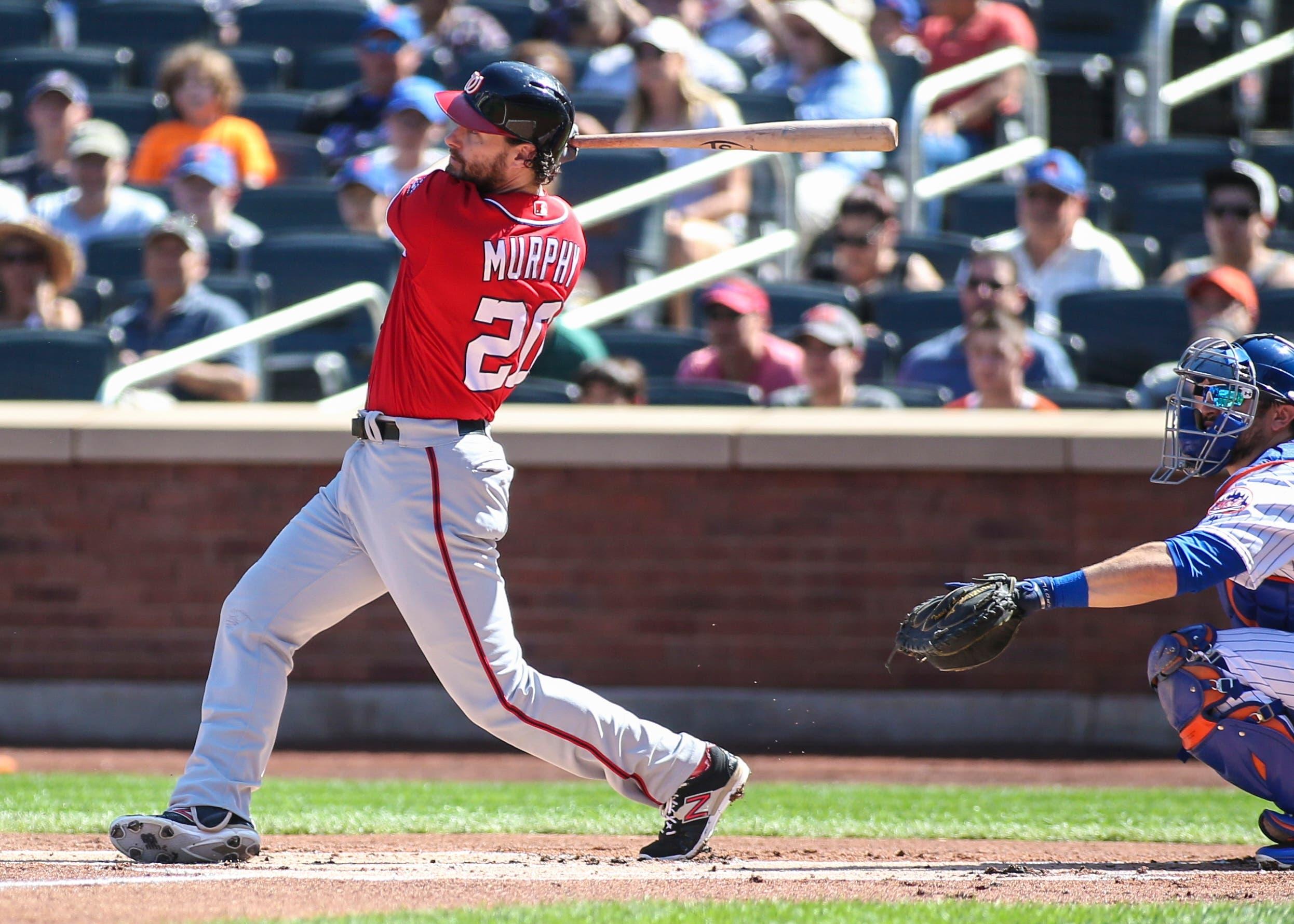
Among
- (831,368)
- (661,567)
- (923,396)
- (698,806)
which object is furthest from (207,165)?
(698,806)

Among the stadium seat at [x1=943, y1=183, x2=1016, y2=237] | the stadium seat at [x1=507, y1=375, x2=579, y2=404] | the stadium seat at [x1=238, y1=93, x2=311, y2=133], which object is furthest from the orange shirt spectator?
the stadium seat at [x1=238, y1=93, x2=311, y2=133]

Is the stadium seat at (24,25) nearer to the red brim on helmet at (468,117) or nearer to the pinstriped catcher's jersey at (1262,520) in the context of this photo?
the red brim on helmet at (468,117)

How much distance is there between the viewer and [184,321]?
8422 mm

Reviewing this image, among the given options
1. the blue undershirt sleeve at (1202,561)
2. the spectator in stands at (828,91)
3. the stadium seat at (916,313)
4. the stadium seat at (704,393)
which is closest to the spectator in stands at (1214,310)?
the stadium seat at (916,313)

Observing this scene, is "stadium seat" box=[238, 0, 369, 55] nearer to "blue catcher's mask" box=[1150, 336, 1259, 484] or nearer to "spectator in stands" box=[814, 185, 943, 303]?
"spectator in stands" box=[814, 185, 943, 303]

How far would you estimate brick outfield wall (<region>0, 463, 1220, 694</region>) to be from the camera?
7.47 meters

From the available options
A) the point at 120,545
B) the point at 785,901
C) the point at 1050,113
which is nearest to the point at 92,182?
the point at 120,545

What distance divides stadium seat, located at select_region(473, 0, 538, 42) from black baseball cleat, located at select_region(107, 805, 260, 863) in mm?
8484

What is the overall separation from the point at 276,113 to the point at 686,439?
4847mm

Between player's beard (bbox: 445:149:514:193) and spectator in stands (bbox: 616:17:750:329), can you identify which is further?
spectator in stands (bbox: 616:17:750:329)

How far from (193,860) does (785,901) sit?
143cm

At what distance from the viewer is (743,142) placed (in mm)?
4430

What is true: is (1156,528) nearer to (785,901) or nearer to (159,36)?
(785,901)

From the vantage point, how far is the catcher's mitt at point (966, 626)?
4.00 m
